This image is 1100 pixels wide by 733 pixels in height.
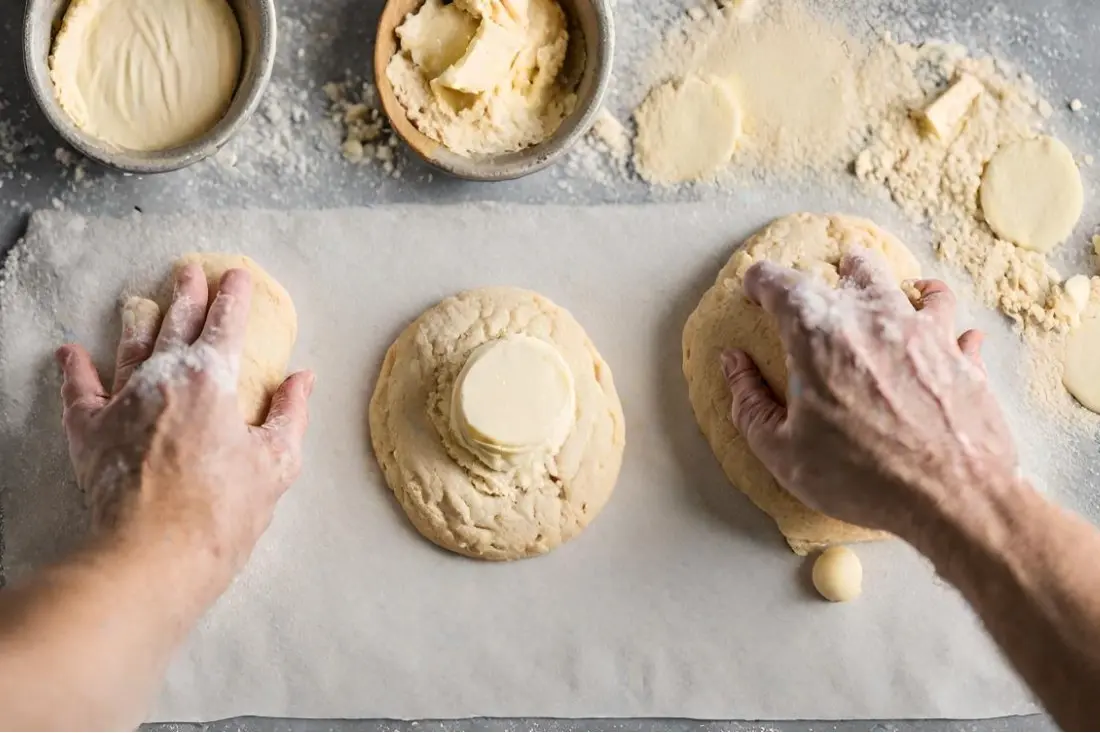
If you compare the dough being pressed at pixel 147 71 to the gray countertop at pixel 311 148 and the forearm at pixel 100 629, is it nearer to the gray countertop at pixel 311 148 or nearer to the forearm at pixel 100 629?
the gray countertop at pixel 311 148

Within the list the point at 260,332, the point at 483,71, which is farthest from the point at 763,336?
the point at 260,332

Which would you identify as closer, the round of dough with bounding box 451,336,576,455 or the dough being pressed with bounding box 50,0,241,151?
the round of dough with bounding box 451,336,576,455

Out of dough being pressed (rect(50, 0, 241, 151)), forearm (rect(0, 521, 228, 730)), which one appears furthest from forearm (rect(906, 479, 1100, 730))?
dough being pressed (rect(50, 0, 241, 151))

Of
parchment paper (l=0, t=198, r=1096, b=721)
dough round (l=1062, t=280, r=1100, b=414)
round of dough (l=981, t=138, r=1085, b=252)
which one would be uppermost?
round of dough (l=981, t=138, r=1085, b=252)

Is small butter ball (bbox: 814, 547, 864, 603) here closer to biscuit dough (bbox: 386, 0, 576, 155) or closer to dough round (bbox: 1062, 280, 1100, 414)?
dough round (bbox: 1062, 280, 1100, 414)

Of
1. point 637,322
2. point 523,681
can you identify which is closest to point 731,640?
point 523,681

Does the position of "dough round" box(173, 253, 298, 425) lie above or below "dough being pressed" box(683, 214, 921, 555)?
below

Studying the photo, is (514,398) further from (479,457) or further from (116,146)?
(116,146)

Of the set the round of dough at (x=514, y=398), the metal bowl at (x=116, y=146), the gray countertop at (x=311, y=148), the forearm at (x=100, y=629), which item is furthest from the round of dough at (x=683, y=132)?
the forearm at (x=100, y=629)
